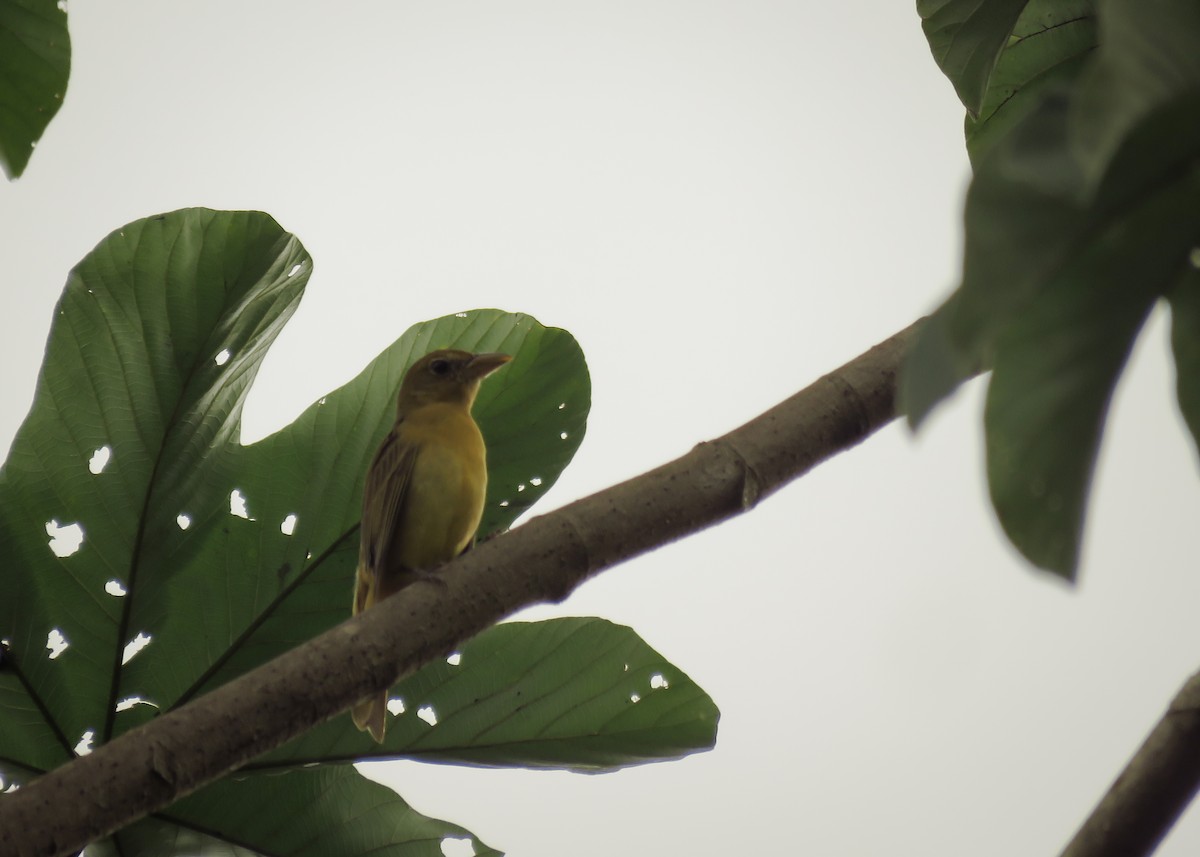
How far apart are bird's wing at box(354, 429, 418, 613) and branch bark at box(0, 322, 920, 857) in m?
0.97

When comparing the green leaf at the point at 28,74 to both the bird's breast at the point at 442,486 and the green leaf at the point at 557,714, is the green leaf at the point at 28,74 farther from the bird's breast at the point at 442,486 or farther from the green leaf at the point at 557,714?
the green leaf at the point at 557,714

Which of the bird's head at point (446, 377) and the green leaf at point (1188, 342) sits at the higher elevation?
the bird's head at point (446, 377)

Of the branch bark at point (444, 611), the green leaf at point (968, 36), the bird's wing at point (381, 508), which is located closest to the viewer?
the branch bark at point (444, 611)

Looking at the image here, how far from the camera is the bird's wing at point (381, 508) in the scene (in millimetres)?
2744

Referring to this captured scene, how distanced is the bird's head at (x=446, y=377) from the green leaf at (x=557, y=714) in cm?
77

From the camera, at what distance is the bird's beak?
2980 millimetres

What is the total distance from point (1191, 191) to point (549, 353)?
197 centimetres

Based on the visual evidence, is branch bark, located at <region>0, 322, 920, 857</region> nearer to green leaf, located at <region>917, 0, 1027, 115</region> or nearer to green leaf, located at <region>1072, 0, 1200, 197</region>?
green leaf, located at <region>917, 0, 1027, 115</region>

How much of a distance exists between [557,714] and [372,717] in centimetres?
41

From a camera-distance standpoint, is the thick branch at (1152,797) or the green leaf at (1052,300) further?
the thick branch at (1152,797)

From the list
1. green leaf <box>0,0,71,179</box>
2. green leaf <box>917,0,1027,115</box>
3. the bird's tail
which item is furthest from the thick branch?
green leaf <box>0,0,71,179</box>

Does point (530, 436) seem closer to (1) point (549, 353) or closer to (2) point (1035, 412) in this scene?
(1) point (549, 353)

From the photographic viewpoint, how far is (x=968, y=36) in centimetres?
232

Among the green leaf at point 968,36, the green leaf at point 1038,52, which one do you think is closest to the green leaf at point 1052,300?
the green leaf at point 968,36
